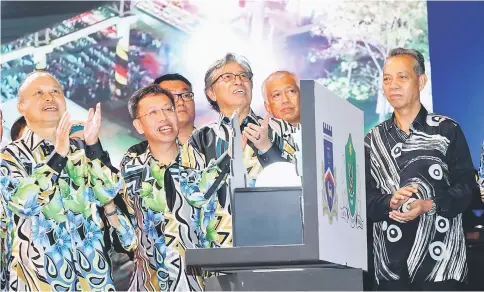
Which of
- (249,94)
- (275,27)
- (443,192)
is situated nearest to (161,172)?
(249,94)

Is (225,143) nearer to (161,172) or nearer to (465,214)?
(161,172)

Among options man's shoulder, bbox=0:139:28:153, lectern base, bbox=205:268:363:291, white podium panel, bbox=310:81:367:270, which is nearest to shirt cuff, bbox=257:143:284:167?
man's shoulder, bbox=0:139:28:153

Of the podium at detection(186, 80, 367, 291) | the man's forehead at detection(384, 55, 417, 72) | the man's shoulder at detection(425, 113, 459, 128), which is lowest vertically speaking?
the podium at detection(186, 80, 367, 291)

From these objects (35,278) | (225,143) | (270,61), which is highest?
(270,61)

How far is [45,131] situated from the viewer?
4406 millimetres

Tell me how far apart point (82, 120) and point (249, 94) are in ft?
2.70

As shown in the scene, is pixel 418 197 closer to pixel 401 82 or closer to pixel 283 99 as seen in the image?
pixel 401 82

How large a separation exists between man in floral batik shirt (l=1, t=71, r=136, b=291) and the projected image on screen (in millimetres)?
305

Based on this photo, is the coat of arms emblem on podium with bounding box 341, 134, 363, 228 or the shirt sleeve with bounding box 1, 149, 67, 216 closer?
the coat of arms emblem on podium with bounding box 341, 134, 363, 228

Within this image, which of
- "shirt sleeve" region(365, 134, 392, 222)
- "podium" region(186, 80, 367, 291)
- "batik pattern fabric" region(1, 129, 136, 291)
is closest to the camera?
"podium" region(186, 80, 367, 291)

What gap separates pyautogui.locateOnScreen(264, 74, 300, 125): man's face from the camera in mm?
4531

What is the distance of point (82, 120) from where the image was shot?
15.0ft

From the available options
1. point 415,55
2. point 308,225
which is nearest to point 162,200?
point 415,55

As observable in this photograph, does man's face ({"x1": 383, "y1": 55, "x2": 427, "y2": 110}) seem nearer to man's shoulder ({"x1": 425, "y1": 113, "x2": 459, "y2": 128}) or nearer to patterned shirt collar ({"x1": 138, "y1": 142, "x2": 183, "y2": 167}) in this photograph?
man's shoulder ({"x1": 425, "y1": 113, "x2": 459, "y2": 128})
